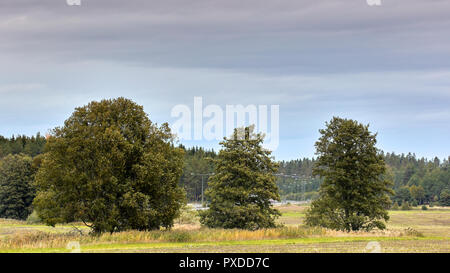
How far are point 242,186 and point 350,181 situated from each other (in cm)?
1344

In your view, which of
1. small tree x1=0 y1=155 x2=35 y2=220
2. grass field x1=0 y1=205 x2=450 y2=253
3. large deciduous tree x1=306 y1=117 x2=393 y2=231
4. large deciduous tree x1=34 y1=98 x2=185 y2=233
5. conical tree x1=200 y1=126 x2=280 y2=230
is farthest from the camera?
small tree x1=0 y1=155 x2=35 y2=220

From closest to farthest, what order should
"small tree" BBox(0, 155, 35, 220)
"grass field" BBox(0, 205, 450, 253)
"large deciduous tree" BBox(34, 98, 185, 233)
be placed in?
"grass field" BBox(0, 205, 450, 253)
"large deciduous tree" BBox(34, 98, 185, 233)
"small tree" BBox(0, 155, 35, 220)

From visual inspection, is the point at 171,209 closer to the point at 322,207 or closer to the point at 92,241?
the point at 92,241

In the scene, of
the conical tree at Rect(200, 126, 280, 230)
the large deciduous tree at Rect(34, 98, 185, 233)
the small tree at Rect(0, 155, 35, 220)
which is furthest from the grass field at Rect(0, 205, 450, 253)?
the small tree at Rect(0, 155, 35, 220)

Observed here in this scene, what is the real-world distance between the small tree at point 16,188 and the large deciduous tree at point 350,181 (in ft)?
197

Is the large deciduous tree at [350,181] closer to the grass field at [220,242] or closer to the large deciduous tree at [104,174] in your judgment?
the grass field at [220,242]

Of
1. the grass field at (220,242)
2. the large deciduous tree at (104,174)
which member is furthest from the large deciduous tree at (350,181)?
the large deciduous tree at (104,174)

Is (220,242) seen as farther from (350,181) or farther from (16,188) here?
(16,188)

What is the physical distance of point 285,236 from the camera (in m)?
51.4

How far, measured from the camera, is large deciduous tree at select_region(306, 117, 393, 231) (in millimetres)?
64875

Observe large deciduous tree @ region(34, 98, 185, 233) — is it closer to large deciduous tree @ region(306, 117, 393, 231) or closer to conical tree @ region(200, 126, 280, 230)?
conical tree @ region(200, 126, 280, 230)

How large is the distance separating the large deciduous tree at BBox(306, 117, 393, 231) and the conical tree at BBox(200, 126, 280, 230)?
8.56 metres
